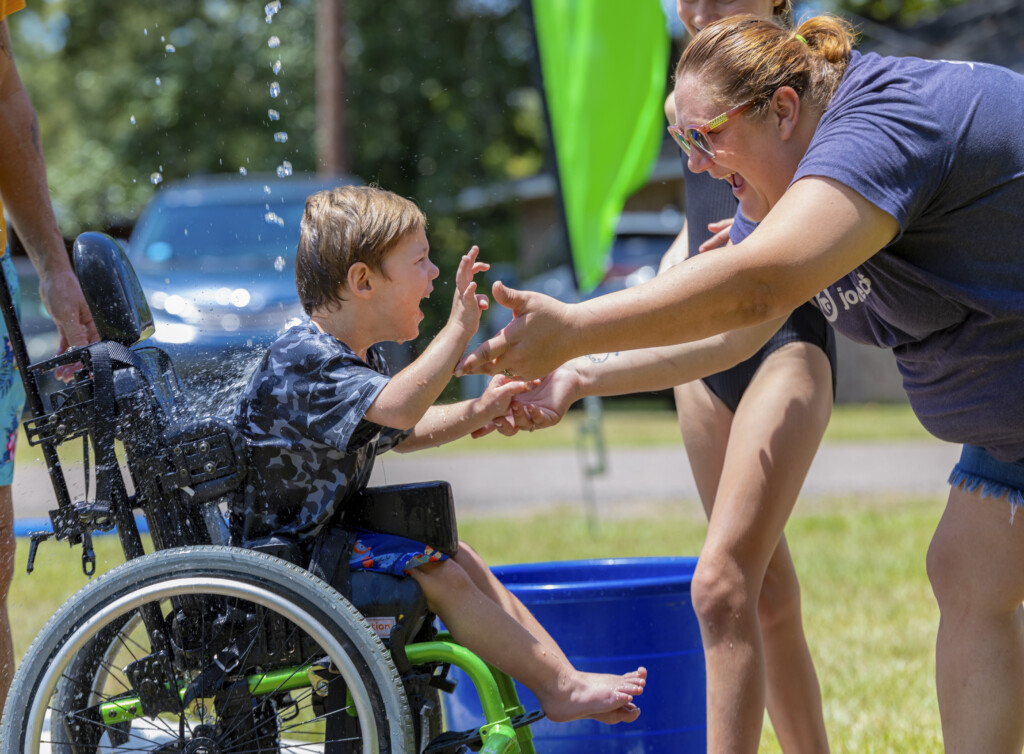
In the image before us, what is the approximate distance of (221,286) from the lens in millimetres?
4742

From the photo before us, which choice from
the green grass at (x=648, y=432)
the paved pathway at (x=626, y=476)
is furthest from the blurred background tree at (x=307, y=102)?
the paved pathway at (x=626, y=476)

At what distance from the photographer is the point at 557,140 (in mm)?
5344

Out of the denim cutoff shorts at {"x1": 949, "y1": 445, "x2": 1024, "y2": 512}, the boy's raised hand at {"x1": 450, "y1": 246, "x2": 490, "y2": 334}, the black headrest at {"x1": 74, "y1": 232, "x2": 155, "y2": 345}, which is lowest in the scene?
the denim cutoff shorts at {"x1": 949, "y1": 445, "x2": 1024, "y2": 512}

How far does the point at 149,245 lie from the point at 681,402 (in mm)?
6311

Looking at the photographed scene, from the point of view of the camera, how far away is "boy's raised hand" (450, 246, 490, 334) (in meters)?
2.00

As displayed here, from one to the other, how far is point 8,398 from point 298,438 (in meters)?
0.87

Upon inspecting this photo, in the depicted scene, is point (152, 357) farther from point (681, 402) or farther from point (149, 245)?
point (149, 245)

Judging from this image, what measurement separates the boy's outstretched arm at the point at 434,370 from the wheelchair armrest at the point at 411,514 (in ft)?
0.65

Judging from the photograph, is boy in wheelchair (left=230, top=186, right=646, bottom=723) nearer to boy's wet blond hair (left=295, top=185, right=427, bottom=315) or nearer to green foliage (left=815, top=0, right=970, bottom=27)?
boy's wet blond hair (left=295, top=185, right=427, bottom=315)

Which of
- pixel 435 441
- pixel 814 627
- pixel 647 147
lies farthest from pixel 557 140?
pixel 435 441

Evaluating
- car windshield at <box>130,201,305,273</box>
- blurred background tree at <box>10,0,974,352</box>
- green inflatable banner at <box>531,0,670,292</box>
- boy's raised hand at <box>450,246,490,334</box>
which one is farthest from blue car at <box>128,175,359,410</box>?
blurred background tree at <box>10,0,974,352</box>

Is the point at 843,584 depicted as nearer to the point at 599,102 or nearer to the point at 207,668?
the point at 599,102

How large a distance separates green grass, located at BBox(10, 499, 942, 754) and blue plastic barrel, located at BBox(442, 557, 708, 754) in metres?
0.05

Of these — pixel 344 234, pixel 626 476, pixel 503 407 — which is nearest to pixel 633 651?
pixel 503 407
